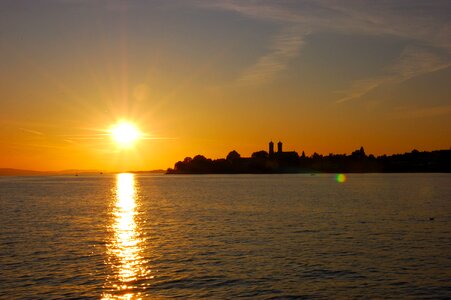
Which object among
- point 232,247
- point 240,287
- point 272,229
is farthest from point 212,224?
point 240,287

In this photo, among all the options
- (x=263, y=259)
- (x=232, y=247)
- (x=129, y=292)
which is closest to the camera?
(x=129, y=292)

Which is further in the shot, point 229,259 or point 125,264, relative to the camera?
point 229,259

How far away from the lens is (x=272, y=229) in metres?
69.1

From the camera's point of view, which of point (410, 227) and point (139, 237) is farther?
point (410, 227)

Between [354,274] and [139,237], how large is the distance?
32797 millimetres

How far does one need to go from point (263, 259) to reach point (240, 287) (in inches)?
419

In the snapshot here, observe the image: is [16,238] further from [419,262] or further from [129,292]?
[419,262]

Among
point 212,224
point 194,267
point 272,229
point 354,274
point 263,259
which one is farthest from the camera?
point 212,224

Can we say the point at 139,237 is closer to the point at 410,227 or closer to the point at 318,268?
the point at 318,268

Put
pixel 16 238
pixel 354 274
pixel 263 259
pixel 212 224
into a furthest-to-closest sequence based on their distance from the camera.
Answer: pixel 212 224 < pixel 16 238 < pixel 263 259 < pixel 354 274

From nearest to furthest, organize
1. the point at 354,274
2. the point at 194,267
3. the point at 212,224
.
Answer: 1. the point at 354,274
2. the point at 194,267
3. the point at 212,224

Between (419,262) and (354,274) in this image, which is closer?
(354,274)

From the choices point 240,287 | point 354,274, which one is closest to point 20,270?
point 240,287

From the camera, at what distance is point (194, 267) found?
4269 cm
